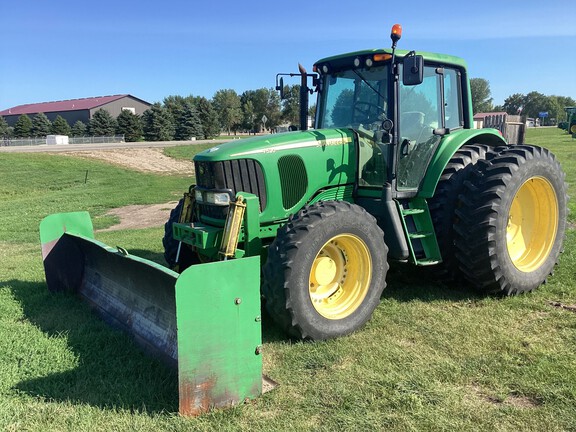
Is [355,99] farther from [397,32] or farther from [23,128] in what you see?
[23,128]

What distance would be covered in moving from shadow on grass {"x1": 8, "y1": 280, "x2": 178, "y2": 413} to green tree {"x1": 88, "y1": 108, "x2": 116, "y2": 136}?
51.5 metres

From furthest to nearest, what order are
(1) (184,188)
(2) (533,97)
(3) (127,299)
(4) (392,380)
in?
(2) (533,97), (1) (184,188), (3) (127,299), (4) (392,380)

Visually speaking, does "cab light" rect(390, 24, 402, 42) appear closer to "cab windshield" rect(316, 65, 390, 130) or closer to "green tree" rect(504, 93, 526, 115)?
"cab windshield" rect(316, 65, 390, 130)

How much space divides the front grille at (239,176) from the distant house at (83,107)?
68001mm

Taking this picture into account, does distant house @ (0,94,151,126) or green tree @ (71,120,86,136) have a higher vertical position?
distant house @ (0,94,151,126)

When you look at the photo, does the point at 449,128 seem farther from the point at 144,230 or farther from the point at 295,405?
the point at 144,230

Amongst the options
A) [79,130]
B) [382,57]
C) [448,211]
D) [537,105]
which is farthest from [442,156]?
[537,105]

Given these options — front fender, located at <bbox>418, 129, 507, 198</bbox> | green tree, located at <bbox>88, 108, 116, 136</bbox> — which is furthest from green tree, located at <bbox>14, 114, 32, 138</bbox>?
front fender, located at <bbox>418, 129, 507, 198</bbox>

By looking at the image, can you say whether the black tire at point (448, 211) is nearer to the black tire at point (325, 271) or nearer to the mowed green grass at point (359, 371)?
the mowed green grass at point (359, 371)

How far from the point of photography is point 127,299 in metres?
4.39

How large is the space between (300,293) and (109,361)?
1568 mm

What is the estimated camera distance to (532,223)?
5.73 meters

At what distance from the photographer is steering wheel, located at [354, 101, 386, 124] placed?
5066 mm

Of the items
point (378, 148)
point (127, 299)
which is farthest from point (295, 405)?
point (378, 148)
